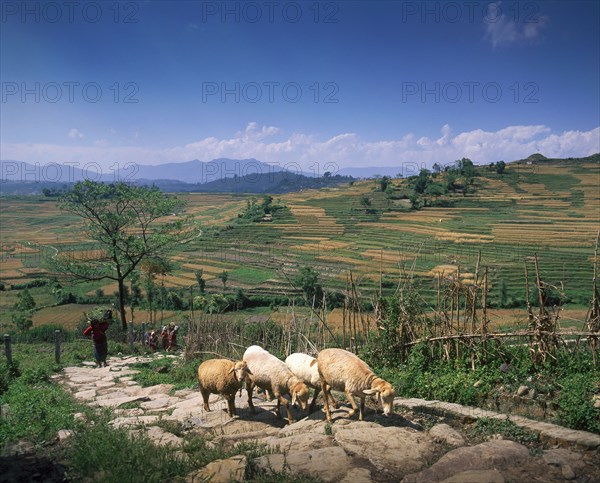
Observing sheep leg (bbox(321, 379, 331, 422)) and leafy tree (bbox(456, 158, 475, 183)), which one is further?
leafy tree (bbox(456, 158, 475, 183))

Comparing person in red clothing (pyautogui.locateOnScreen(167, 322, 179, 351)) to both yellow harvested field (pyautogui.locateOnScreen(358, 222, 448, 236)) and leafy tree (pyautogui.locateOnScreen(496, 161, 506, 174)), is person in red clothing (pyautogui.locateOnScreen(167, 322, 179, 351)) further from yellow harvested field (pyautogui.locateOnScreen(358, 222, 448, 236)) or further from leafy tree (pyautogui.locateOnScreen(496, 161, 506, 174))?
leafy tree (pyautogui.locateOnScreen(496, 161, 506, 174))

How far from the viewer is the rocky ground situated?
4.01 meters

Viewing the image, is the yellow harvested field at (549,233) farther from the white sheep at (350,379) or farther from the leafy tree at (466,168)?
the white sheep at (350,379)

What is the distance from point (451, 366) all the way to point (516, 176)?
10257 centimetres

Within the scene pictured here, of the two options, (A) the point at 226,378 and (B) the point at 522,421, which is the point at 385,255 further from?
(B) the point at 522,421

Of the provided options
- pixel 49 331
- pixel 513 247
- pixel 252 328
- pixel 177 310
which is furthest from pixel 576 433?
pixel 513 247

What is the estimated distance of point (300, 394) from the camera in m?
5.95

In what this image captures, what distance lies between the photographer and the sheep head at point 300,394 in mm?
5965

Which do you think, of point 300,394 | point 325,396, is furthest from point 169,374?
point 325,396

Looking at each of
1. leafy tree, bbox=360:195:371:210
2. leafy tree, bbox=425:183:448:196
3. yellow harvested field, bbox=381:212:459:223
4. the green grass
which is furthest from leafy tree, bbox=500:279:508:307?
leafy tree, bbox=425:183:448:196

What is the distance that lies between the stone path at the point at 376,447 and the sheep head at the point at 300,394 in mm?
231

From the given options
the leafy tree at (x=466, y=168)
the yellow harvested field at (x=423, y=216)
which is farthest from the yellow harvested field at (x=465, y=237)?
the leafy tree at (x=466, y=168)

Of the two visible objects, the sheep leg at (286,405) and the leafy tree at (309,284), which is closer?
the sheep leg at (286,405)

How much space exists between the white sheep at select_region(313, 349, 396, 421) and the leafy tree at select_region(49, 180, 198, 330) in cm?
1350
